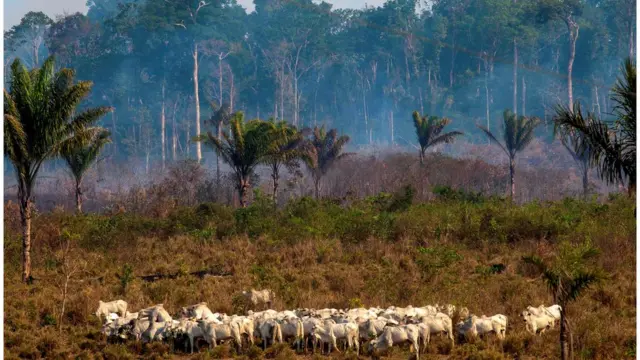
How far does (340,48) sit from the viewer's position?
95.6 m

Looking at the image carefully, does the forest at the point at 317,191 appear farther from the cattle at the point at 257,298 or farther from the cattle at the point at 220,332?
the cattle at the point at 257,298

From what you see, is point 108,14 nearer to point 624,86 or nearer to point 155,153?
point 155,153

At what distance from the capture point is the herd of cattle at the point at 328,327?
530 inches

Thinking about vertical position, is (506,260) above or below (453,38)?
below

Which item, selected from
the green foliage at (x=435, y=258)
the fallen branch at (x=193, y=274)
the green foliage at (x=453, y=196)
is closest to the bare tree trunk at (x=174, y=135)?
the green foliage at (x=453, y=196)

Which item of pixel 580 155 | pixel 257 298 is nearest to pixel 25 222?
pixel 257 298

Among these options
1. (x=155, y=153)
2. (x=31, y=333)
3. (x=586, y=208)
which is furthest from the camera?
(x=155, y=153)

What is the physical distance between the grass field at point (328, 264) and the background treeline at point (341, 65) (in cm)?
5667

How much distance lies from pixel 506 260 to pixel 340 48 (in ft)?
246

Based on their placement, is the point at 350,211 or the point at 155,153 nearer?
the point at 350,211

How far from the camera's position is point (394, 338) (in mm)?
13195

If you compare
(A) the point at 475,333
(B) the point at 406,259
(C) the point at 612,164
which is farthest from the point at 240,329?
(B) the point at 406,259

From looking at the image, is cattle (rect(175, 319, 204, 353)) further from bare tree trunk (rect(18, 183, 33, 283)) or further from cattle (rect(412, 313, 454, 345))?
bare tree trunk (rect(18, 183, 33, 283))

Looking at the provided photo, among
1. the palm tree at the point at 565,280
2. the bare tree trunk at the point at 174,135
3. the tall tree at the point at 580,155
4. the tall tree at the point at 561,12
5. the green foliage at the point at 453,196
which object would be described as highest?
the tall tree at the point at 561,12
